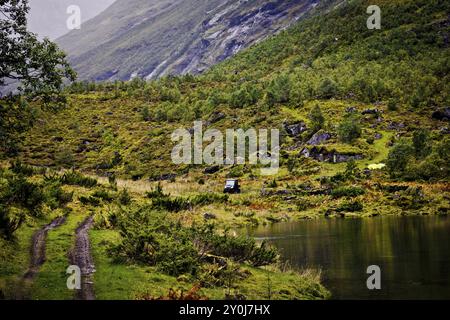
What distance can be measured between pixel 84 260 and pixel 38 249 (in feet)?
9.98

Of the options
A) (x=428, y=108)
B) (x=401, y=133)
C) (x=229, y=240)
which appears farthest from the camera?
(x=428, y=108)

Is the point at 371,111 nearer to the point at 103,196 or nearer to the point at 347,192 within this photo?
the point at 347,192

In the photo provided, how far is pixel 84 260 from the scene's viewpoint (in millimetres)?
26531

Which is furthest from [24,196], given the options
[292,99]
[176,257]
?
[292,99]

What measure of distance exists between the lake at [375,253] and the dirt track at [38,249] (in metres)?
12.5

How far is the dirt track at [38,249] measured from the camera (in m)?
23.8

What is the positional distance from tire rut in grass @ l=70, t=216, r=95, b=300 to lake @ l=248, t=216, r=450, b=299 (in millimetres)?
10102

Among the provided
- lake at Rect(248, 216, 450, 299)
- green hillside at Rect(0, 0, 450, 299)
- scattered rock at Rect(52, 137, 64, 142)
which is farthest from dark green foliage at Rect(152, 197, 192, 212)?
scattered rock at Rect(52, 137, 64, 142)

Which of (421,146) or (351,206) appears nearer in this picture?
(351,206)

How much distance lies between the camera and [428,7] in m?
162
